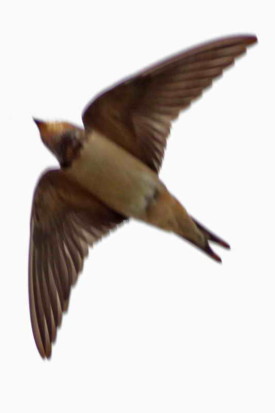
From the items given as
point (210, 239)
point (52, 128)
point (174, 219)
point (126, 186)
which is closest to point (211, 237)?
point (210, 239)

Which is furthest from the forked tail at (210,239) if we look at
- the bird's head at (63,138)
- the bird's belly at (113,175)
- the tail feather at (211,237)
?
the bird's head at (63,138)

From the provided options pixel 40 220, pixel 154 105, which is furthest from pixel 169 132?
pixel 40 220

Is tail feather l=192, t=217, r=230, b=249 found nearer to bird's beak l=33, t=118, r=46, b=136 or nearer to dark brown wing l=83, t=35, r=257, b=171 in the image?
dark brown wing l=83, t=35, r=257, b=171

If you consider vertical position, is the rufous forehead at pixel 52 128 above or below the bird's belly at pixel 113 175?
above

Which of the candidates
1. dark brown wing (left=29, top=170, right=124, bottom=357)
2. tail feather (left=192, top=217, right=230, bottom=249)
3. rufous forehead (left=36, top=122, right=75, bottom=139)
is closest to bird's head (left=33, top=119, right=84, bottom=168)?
rufous forehead (left=36, top=122, right=75, bottom=139)

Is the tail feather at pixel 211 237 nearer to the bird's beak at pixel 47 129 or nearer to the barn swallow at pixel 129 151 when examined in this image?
the barn swallow at pixel 129 151

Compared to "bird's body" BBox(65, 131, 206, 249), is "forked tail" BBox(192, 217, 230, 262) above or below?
below

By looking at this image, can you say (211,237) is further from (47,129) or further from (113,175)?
(47,129)
